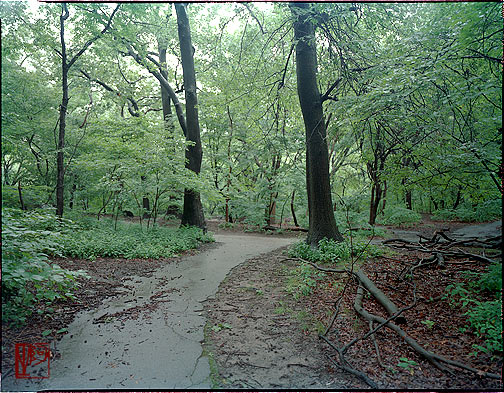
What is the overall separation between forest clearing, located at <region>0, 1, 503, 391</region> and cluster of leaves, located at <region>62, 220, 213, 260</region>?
0.05m

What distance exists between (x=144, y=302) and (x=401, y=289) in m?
3.36

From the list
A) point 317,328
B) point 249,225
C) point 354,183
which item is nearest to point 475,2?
point 317,328

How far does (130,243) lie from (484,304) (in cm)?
640

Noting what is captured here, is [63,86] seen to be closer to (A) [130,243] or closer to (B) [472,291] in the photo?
(A) [130,243]

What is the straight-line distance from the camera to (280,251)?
7.63 m

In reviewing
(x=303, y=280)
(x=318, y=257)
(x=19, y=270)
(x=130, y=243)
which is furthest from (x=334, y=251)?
(x=19, y=270)

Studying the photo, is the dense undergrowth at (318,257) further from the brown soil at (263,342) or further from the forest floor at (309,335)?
the brown soil at (263,342)

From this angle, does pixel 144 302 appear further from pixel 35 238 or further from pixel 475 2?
pixel 475 2

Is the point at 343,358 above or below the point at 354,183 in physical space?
below

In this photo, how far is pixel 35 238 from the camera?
275 centimetres

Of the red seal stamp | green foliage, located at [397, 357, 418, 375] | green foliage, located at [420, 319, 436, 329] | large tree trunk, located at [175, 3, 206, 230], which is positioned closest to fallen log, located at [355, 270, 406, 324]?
green foliage, located at [420, 319, 436, 329]

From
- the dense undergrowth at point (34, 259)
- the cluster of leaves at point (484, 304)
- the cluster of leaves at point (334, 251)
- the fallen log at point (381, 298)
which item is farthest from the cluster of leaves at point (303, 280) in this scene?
the dense undergrowth at point (34, 259)

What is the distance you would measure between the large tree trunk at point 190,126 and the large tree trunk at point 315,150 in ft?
14.4

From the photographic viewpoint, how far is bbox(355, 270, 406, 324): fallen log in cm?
288
